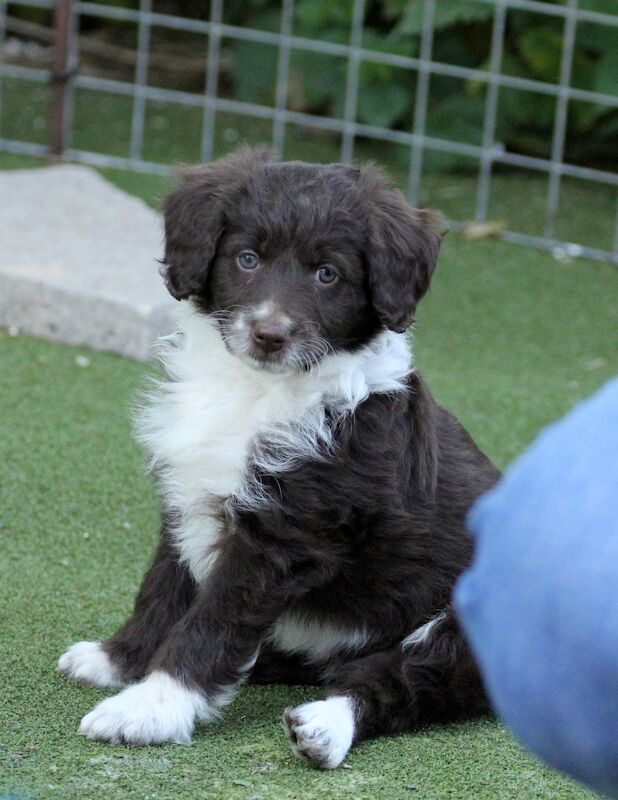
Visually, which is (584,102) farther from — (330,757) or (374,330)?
(330,757)

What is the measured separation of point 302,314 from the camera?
308 cm

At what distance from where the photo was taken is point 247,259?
3.16 m

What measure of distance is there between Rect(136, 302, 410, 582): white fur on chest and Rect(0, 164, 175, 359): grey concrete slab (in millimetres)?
2099

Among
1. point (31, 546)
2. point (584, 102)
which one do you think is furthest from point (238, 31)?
point (31, 546)

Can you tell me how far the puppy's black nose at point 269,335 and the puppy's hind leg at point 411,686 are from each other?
77 cm

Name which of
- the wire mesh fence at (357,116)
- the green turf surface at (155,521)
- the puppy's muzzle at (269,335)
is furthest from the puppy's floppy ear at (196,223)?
the wire mesh fence at (357,116)

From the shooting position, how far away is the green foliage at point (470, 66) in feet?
27.1

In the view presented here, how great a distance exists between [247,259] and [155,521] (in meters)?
1.52

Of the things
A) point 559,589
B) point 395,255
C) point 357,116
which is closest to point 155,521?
point 395,255

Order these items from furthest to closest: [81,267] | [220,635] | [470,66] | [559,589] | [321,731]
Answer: [470,66] → [81,267] → [220,635] → [321,731] → [559,589]

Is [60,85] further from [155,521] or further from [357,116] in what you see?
[155,521]

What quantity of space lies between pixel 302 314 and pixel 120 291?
2.92m

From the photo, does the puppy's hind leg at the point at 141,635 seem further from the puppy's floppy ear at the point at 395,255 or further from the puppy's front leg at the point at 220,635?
the puppy's floppy ear at the point at 395,255

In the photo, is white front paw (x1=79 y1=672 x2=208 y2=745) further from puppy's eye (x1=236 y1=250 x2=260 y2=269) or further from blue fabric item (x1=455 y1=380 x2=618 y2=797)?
blue fabric item (x1=455 y1=380 x2=618 y2=797)
